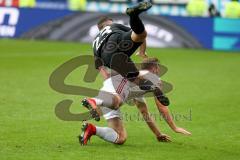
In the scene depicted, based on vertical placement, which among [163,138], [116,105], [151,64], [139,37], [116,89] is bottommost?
[163,138]

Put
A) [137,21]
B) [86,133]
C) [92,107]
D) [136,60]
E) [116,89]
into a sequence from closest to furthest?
1. [137,21]
2. [92,107]
3. [86,133]
4. [116,89]
5. [136,60]

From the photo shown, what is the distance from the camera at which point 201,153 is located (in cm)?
942

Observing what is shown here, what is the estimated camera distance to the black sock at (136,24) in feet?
29.6

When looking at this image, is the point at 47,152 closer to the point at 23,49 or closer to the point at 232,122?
the point at 232,122

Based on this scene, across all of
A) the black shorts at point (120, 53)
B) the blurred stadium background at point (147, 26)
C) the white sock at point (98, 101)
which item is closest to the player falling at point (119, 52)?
the black shorts at point (120, 53)

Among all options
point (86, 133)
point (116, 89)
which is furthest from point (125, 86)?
point (86, 133)

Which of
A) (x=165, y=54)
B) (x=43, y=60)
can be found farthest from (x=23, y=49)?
(x=165, y=54)

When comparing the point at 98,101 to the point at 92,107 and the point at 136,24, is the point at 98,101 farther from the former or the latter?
the point at 136,24

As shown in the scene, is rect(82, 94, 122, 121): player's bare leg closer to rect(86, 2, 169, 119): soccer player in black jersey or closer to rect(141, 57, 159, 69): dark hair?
rect(86, 2, 169, 119): soccer player in black jersey

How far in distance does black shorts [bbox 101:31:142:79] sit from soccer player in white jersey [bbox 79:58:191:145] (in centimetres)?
15

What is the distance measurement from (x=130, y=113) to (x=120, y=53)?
3381 millimetres

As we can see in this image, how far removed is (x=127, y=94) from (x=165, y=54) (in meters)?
14.6

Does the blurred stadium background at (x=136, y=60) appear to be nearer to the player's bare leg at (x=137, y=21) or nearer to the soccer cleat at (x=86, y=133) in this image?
the soccer cleat at (x=86, y=133)

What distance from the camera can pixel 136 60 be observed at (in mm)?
21750
